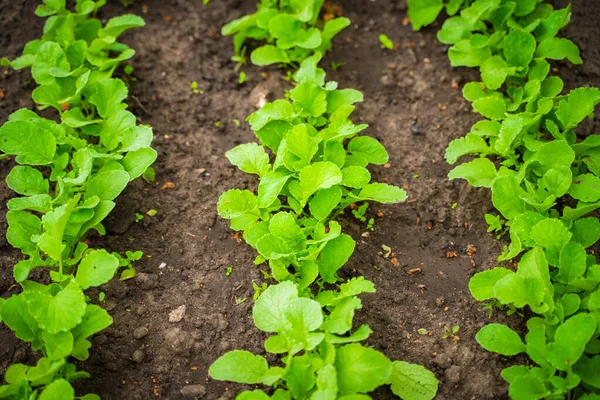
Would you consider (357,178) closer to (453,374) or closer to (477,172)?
(477,172)

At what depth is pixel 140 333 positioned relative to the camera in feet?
8.20

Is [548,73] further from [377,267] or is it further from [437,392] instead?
[437,392]

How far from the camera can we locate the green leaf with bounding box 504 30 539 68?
10.0 ft

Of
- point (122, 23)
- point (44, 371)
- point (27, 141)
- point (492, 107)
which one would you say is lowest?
point (44, 371)

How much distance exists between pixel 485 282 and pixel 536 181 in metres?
0.63

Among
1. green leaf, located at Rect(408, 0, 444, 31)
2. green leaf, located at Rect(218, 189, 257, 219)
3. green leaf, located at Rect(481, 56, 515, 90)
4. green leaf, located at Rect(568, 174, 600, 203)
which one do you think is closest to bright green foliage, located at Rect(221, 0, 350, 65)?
green leaf, located at Rect(408, 0, 444, 31)

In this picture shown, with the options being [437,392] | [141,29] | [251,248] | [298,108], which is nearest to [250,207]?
[251,248]

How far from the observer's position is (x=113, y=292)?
262 centimetres

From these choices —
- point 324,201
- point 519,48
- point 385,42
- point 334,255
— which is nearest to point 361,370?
point 334,255

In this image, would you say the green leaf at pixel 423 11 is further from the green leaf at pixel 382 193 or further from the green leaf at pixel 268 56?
the green leaf at pixel 382 193

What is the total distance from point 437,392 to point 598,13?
247 cm

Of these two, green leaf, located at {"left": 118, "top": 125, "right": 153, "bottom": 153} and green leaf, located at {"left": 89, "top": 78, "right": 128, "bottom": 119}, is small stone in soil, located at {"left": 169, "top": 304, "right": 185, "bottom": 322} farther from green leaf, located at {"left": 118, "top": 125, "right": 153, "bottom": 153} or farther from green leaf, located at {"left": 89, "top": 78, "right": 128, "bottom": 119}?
green leaf, located at {"left": 89, "top": 78, "right": 128, "bottom": 119}

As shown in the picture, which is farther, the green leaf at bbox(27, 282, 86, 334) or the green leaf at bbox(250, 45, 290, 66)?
the green leaf at bbox(250, 45, 290, 66)

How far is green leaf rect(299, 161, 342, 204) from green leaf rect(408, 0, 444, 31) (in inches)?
59.8
